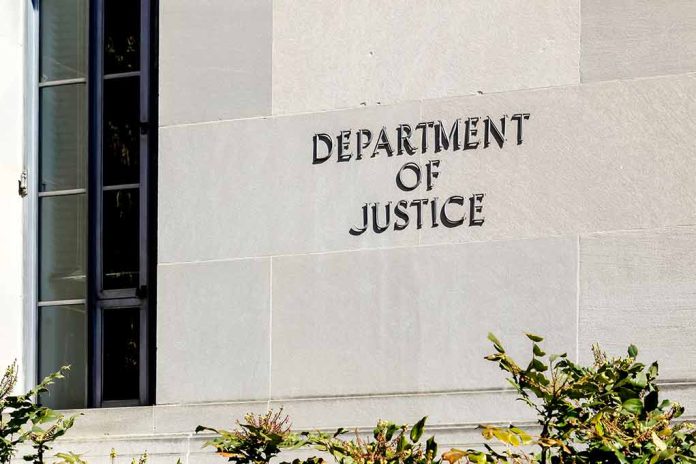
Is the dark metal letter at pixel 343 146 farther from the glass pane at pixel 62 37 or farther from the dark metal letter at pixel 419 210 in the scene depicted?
the glass pane at pixel 62 37

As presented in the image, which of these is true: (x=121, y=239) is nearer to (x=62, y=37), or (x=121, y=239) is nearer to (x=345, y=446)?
(x=62, y=37)

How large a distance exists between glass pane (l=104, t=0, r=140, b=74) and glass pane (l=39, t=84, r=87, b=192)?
36 centimetres

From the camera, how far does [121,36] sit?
13.2 m

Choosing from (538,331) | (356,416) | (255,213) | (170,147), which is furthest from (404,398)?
(170,147)

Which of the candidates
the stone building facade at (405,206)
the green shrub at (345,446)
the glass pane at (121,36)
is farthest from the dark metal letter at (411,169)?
the green shrub at (345,446)

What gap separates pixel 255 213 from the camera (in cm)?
1210

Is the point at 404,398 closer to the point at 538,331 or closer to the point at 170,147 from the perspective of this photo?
the point at 538,331

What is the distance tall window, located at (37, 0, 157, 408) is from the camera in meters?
12.8

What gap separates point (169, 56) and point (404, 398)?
341 centimetres

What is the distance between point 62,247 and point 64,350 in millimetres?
859

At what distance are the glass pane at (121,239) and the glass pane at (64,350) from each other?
400 mm

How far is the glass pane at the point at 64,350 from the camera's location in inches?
507

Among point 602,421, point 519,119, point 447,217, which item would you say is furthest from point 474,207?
point 602,421

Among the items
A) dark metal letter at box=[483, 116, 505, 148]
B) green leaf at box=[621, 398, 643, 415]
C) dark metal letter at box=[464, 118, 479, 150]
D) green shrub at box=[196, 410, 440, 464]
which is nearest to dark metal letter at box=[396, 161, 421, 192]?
dark metal letter at box=[464, 118, 479, 150]
